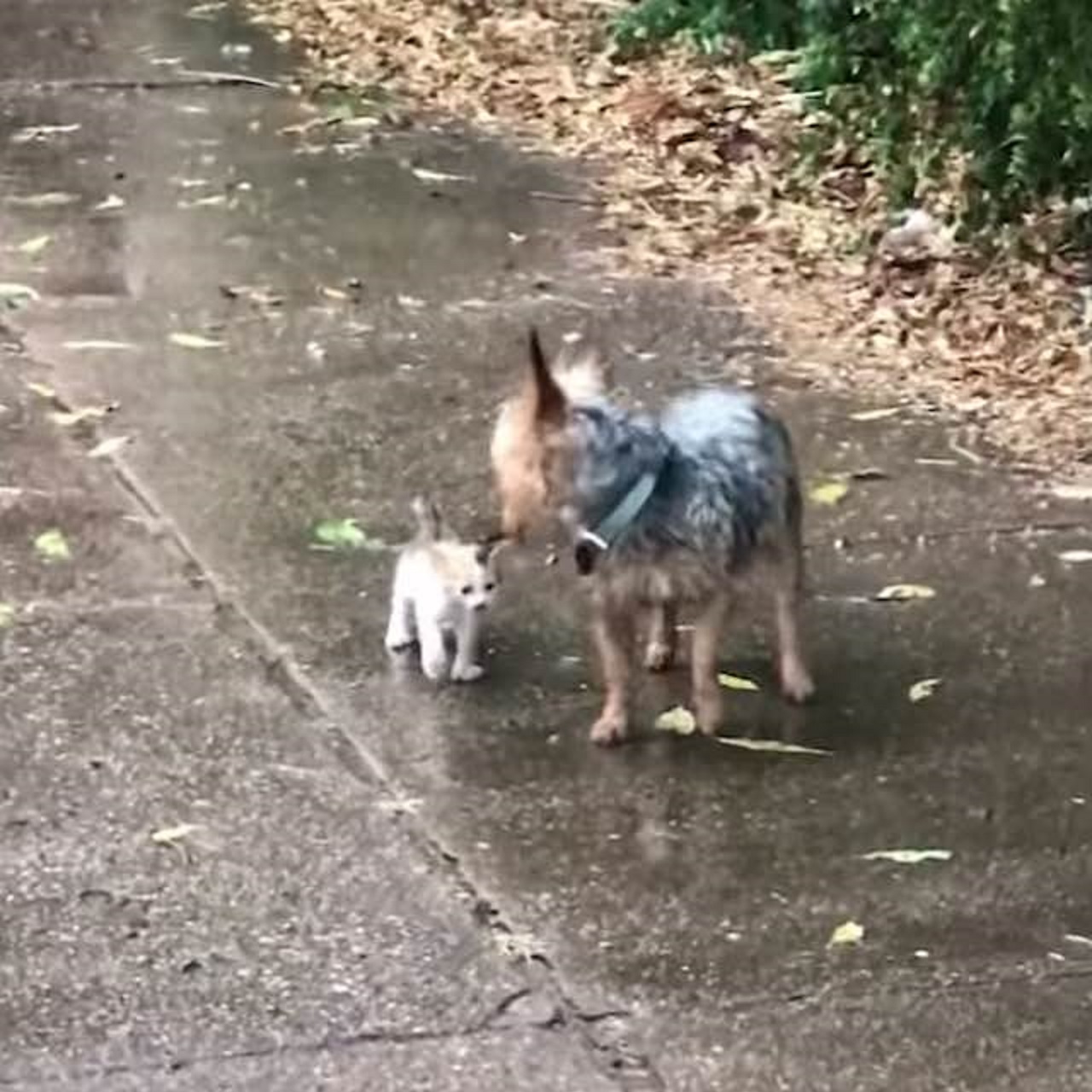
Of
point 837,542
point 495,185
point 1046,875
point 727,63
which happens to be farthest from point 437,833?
point 727,63

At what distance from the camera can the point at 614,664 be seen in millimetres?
6500

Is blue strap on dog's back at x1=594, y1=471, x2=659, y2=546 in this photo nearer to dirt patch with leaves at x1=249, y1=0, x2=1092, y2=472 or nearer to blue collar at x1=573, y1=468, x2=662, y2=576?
blue collar at x1=573, y1=468, x2=662, y2=576

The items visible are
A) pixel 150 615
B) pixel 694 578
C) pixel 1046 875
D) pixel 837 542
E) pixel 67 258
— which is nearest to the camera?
pixel 1046 875

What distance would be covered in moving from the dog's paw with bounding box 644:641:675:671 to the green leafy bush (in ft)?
7.93

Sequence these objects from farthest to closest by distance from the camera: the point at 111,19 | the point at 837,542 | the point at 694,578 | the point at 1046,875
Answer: the point at 111,19 < the point at 837,542 < the point at 694,578 < the point at 1046,875

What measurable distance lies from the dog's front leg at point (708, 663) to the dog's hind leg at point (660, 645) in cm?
28

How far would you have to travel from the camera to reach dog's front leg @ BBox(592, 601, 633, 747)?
21.2 feet

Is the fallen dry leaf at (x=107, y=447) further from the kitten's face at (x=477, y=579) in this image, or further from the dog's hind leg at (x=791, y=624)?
the dog's hind leg at (x=791, y=624)

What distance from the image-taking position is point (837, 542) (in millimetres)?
7645

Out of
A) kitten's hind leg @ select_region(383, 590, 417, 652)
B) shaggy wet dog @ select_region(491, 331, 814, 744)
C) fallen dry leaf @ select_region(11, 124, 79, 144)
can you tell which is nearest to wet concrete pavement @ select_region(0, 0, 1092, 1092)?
kitten's hind leg @ select_region(383, 590, 417, 652)

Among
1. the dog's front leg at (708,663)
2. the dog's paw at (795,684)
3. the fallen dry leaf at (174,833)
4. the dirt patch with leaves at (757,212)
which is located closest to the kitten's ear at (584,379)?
→ the dog's front leg at (708,663)

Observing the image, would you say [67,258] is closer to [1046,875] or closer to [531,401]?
[531,401]

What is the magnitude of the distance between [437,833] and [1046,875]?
3.89 feet

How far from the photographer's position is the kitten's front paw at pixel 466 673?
269 inches
